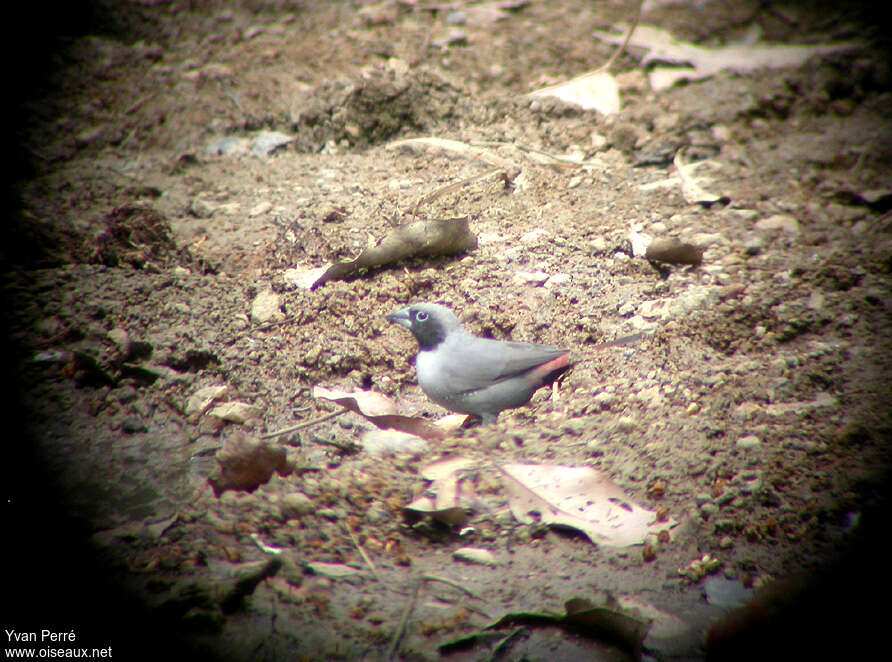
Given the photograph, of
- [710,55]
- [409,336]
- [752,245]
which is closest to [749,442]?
[752,245]

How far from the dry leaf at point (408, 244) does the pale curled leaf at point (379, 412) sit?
2.53 feet

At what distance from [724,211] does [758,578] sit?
277 centimetres

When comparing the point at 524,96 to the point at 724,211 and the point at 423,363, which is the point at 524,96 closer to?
the point at 724,211

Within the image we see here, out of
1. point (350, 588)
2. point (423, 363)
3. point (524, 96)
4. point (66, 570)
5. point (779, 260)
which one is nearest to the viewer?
point (66, 570)

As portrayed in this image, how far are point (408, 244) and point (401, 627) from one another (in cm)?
230

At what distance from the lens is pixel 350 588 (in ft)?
6.90

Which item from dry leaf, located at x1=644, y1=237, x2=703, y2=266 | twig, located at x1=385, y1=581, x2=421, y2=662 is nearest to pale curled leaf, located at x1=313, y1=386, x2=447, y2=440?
twig, located at x1=385, y1=581, x2=421, y2=662

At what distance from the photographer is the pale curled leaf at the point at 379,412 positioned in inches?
121

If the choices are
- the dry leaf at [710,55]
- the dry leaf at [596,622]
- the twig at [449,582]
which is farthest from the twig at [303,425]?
the dry leaf at [710,55]

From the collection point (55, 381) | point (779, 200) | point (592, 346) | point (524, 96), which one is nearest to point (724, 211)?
point (779, 200)

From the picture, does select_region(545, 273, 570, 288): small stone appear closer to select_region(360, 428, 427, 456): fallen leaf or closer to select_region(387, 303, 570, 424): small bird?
select_region(387, 303, 570, 424): small bird

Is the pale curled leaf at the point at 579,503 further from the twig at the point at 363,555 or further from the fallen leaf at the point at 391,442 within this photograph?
the twig at the point at 363,555

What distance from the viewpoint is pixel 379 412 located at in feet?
10.3

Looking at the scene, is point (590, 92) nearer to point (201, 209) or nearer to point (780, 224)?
point (780, 224)
